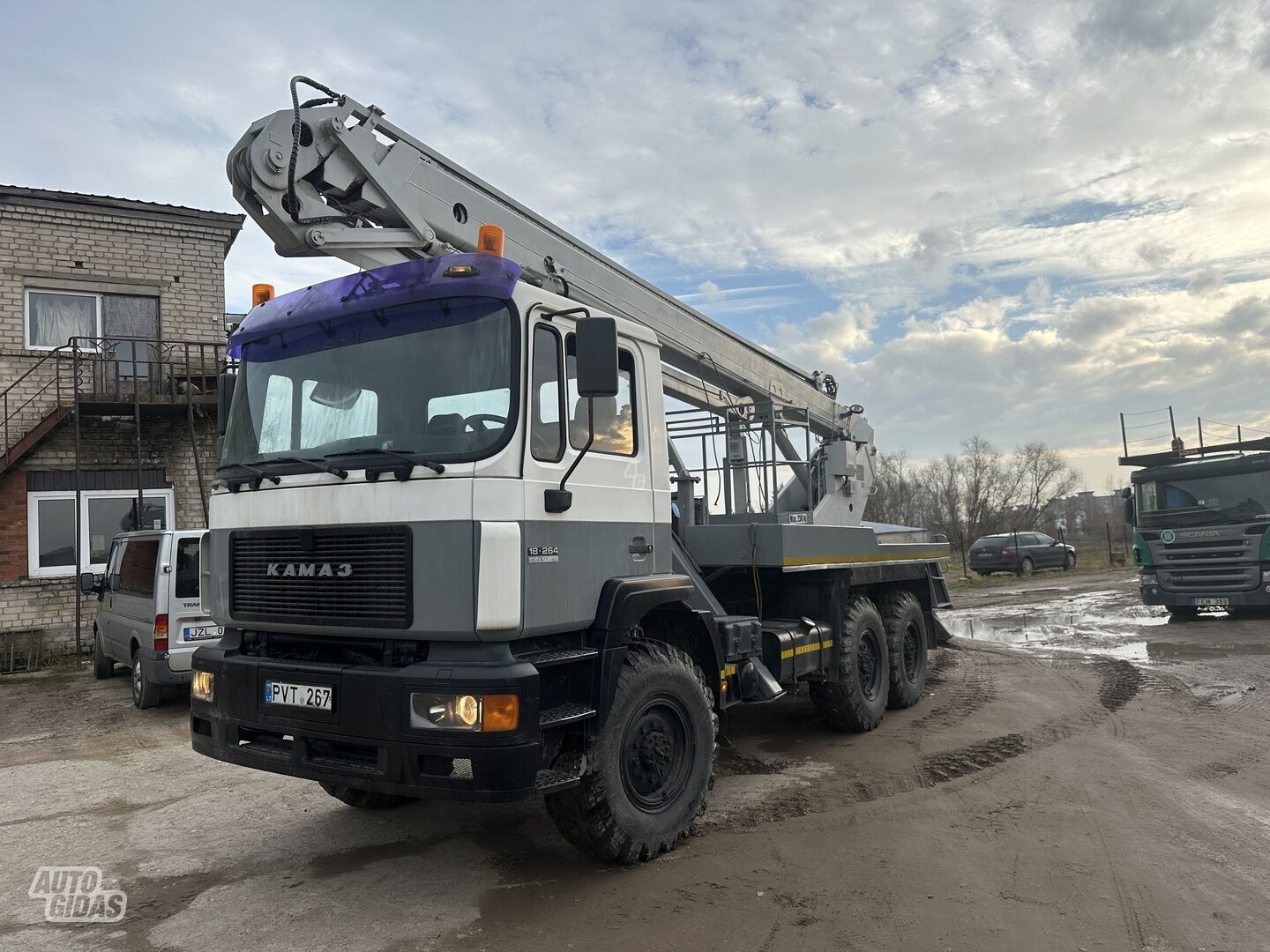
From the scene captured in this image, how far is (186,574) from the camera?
348 inches

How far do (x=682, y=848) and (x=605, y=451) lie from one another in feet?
7.01

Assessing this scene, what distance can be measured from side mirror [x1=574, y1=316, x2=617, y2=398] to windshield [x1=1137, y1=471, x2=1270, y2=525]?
13931mm

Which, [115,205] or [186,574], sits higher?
[115,205]

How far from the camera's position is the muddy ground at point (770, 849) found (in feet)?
12.7

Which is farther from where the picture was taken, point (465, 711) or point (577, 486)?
point (577, 486)

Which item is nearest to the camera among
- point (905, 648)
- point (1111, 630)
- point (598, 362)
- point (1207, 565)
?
point (598, 362)

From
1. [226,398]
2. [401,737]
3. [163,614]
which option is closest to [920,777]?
[401,737]

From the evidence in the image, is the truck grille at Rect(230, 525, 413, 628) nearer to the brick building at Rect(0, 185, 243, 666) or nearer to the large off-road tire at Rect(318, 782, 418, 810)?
the large off-road tire at Rect(318, 782, 418, 810)

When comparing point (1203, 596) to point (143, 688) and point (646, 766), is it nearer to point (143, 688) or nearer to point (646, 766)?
point (646, 766)

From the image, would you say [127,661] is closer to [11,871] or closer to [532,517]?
[11,871]

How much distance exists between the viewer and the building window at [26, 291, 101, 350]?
13922mm

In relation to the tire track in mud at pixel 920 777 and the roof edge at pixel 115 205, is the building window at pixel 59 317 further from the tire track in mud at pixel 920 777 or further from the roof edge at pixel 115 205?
the tire track in mud at pixel 920 777

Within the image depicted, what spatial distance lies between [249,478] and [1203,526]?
14.9m

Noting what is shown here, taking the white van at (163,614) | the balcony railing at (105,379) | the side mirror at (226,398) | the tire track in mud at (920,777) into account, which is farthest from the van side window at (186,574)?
the tire track in mud at (920,777)
